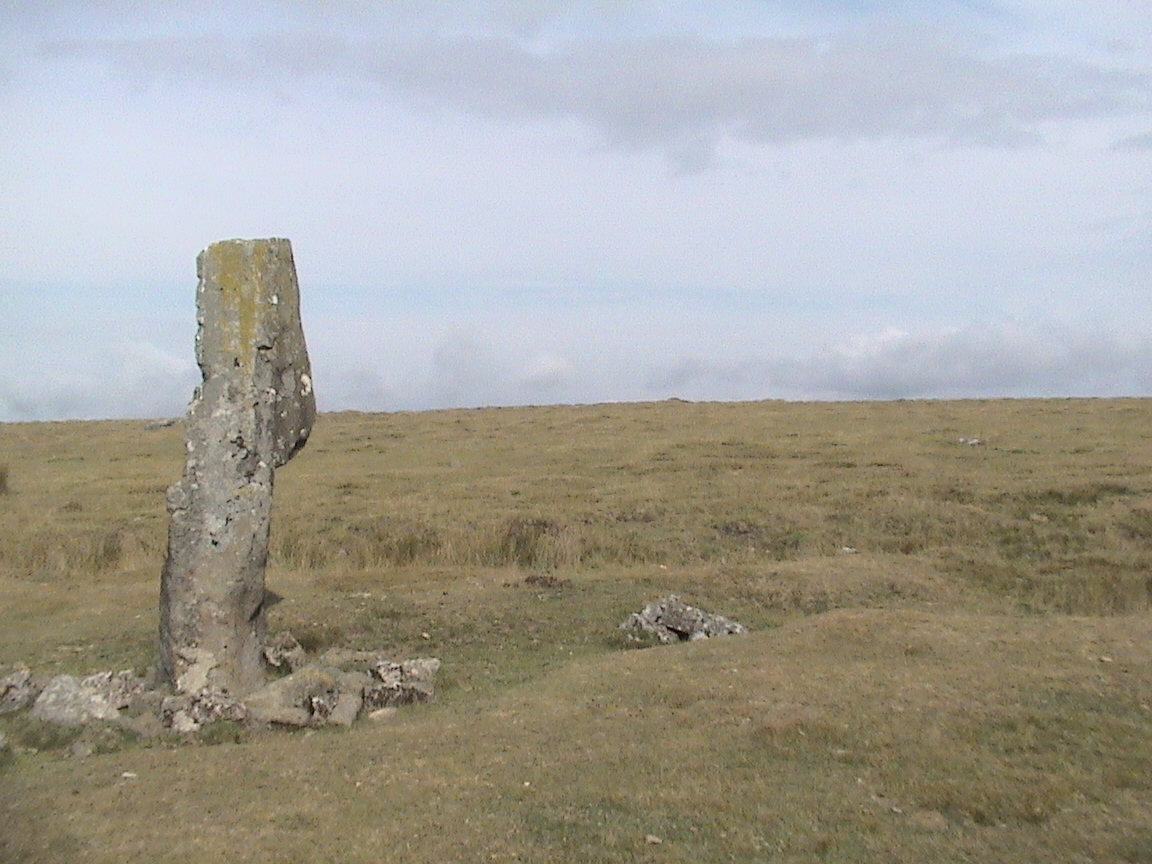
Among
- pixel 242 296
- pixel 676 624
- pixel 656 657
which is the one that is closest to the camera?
pixel 242 296

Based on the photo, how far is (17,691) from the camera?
12.8 m

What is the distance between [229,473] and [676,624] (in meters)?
7.11

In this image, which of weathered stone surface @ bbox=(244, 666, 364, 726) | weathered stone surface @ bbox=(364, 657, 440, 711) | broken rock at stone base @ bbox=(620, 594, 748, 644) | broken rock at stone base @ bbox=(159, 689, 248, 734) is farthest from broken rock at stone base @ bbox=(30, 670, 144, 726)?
broken rock at stone base @ bbox=(620, 594, 748, 644)

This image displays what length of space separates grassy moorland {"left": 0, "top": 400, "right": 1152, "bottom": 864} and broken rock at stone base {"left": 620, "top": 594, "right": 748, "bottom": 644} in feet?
1.56

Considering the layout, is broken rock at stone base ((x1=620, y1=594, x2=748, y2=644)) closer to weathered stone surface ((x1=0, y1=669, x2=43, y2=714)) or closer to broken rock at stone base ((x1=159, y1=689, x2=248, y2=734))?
broken rock at stone base ((x1=159, y1=689, x2=248, y2=734))

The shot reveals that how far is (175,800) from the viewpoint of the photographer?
916 cm

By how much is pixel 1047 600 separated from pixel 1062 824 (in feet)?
40.1

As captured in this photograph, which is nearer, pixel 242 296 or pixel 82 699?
pixel 82 699

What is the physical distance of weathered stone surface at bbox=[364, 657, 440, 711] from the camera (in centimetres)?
1292

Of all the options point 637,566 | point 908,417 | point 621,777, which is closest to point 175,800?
point 621,777

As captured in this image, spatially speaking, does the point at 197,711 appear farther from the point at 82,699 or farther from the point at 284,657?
the point at 284,657

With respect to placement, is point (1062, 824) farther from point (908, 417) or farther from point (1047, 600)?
point (908, 417)

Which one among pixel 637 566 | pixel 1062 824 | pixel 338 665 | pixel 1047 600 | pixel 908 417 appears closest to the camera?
pixel 1062 824

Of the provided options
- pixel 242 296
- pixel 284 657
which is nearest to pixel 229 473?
pixel 242 296
